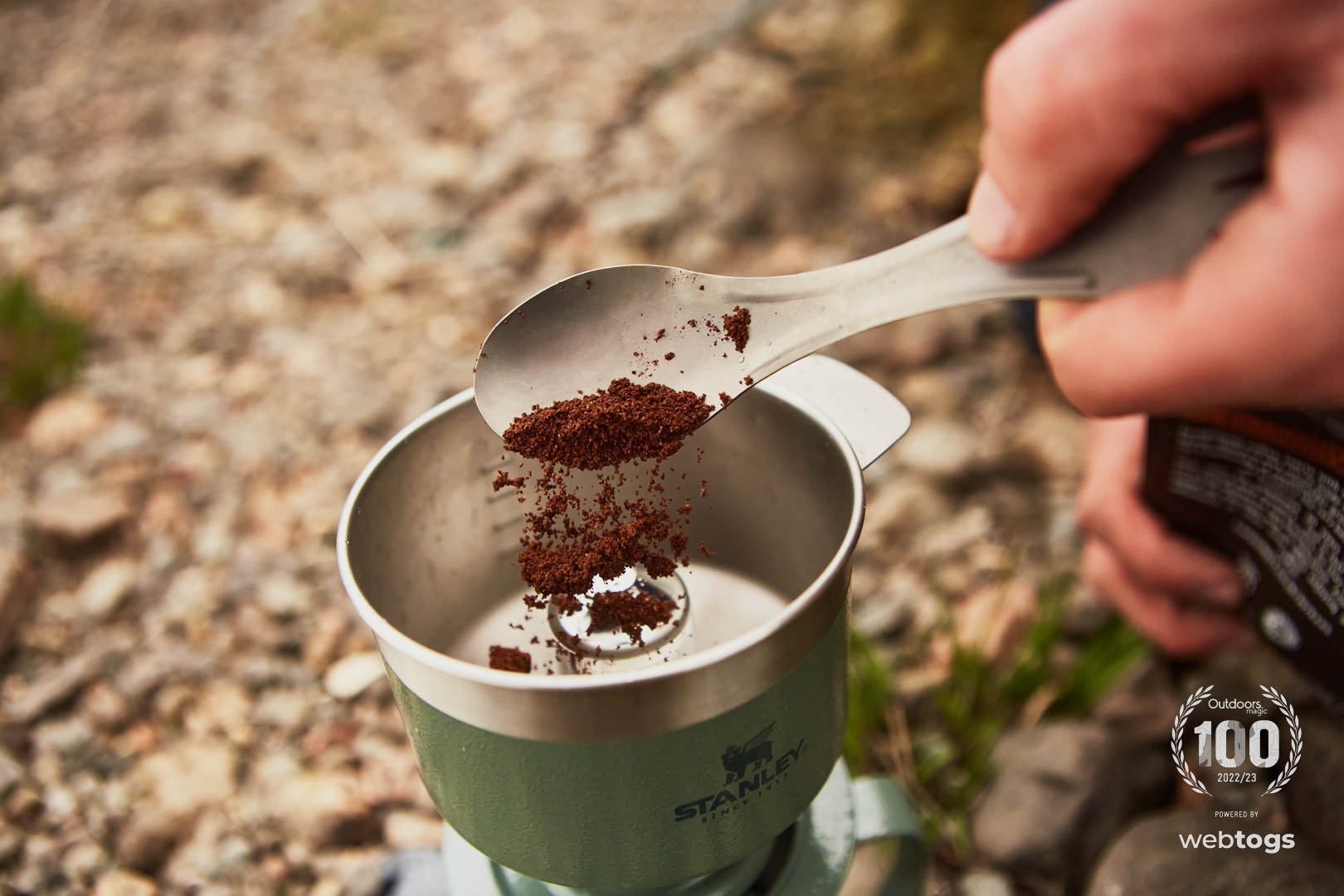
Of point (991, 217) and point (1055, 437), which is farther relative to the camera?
point (1055, 437)

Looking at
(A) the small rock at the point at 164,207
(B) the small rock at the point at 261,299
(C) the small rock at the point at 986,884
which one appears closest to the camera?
(C) the small rock at the point at 986,884

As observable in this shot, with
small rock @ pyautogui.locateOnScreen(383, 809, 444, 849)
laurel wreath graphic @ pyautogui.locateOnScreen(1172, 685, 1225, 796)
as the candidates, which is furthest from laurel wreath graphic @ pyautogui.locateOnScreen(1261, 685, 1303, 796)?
small rock @ pyautogui.locateOnScreen(383, 809, 444, 849)

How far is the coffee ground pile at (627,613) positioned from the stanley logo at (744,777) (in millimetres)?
155

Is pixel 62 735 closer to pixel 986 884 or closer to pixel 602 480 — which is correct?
pixel 602 480

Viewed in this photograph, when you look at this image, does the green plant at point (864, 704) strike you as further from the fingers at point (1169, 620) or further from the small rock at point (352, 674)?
the small rock at point (352, 674)

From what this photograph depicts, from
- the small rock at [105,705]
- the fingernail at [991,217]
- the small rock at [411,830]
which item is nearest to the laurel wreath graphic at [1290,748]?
the fingernail at [991,217]

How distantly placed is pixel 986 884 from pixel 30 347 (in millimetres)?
1631

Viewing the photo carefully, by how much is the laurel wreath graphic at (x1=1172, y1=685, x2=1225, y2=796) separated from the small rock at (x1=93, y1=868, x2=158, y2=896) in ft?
3.56

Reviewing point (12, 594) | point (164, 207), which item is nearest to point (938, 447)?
point (12, 594)

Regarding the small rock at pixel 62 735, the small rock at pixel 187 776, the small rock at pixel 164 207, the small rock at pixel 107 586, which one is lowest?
the small rock at pixel 187 776

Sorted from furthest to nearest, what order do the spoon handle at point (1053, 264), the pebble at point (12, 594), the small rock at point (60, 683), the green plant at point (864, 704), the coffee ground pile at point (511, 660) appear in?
1. the pebble at point (12, 594)
2. the small rock at point (60, 683)
3. the green plant at point (864, 704)
4. the coffee ground pile at point (511, 660)
5. the spoon handle at point (1053, 264)

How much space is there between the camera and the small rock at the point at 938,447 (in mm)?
1583

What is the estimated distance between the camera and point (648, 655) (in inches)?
32.4

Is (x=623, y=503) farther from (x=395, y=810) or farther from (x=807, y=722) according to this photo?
(x=395, y=810)
